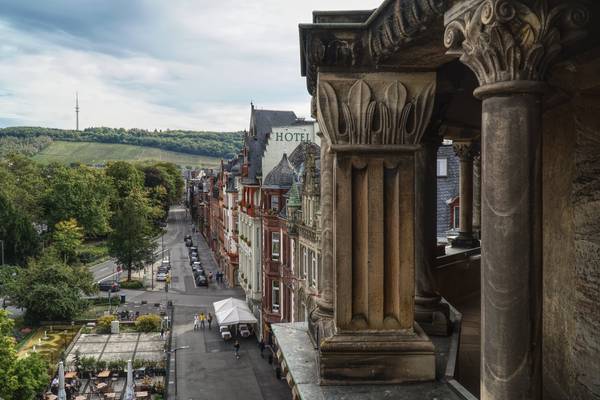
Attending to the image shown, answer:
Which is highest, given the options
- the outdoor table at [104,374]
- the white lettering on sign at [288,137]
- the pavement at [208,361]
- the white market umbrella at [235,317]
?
the white lettering on sign at [288,137]

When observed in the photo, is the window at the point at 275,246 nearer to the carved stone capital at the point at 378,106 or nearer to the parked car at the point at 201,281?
the parked car at the point at 201,281

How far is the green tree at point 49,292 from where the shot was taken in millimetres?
48062

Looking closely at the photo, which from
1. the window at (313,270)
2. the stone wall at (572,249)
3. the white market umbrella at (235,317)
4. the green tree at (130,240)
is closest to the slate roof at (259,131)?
the white market umbrella at (235,317)

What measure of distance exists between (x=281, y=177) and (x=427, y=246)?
107 feet

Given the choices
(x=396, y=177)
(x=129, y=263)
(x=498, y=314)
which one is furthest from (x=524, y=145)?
(x=129, y=263)

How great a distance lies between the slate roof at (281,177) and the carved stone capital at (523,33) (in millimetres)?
37432

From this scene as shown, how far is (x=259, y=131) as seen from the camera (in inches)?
2085

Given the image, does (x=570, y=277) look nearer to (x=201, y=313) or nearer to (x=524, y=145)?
(x=524, y=145)

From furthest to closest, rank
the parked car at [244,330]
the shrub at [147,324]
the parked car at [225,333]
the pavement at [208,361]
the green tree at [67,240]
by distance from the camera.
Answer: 1. the green tree at [67,240]
2. the shrub at [147,324]
3. the parked car at [244,330]
4. the parked car at [225,333]
5. the pavement at [208,361]

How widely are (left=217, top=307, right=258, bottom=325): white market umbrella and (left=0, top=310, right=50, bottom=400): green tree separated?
18.3 meters

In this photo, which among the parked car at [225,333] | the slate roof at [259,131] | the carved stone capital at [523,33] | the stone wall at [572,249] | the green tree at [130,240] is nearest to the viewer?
the carved stone capital at [523,33]

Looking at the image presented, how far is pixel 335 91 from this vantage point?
6.78 meters

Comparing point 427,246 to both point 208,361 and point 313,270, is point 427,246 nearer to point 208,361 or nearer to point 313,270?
point 313,270

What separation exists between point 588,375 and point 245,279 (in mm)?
48643
